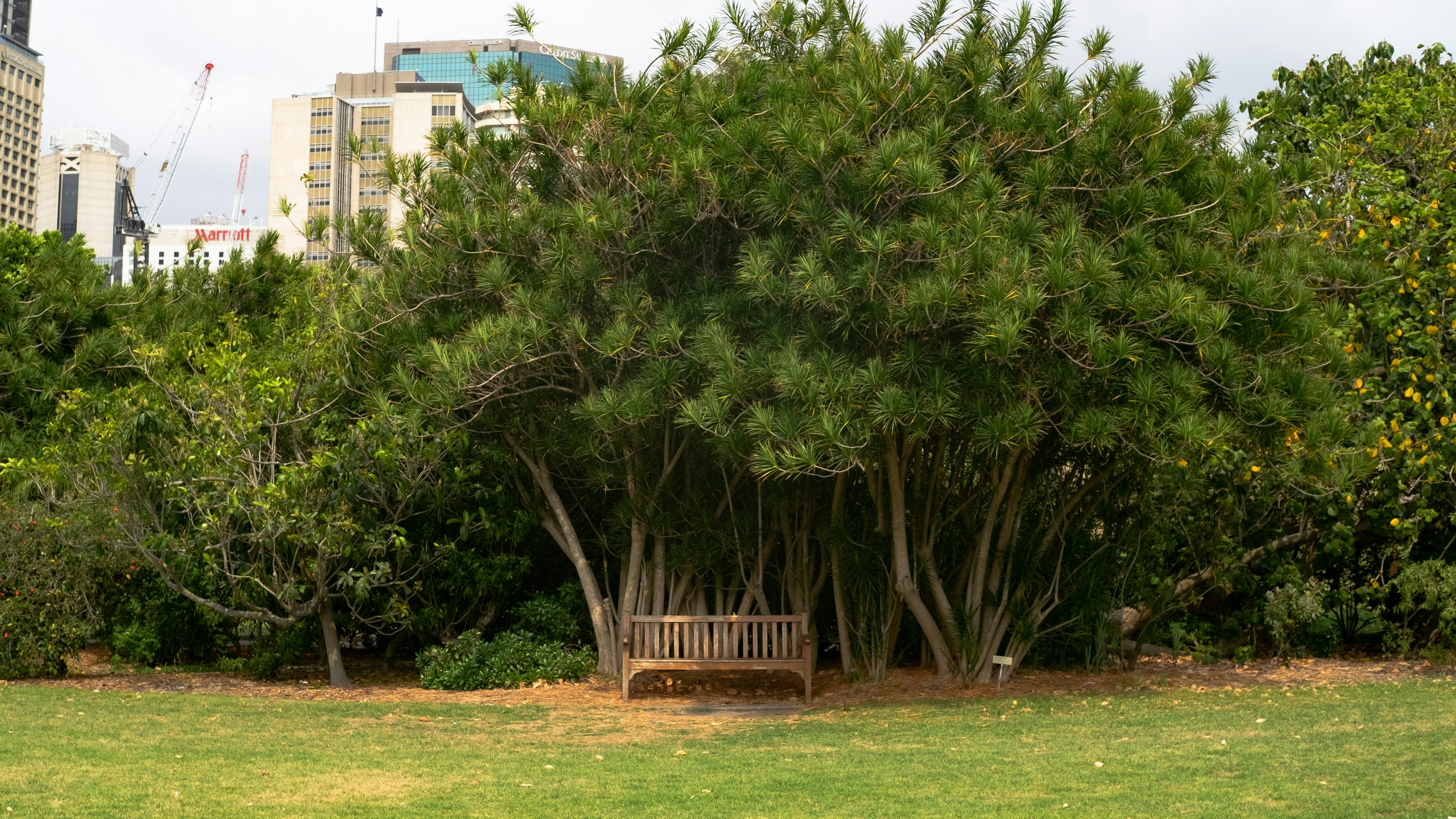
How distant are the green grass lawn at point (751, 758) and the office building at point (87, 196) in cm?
15145

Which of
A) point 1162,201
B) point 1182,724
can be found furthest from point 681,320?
point 1182,724

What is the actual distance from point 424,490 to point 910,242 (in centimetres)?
493

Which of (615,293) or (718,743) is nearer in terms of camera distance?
(718,743)

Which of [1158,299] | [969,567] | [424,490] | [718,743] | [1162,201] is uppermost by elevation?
[1162,201]

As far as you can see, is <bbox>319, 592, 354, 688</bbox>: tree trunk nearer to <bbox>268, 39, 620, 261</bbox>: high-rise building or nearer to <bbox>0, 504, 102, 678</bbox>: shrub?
<bbox>0, 504, 102, 678</bbox>: shrub

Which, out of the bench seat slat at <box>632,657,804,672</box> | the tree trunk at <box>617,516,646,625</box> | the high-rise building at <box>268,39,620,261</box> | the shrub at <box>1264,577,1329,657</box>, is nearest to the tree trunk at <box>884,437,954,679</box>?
the bench seat slat at <box>632,657,804,672</box>

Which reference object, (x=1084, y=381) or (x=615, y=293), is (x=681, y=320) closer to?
(x=615, y=293)

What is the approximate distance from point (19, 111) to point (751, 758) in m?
158

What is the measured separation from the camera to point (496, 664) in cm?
1152

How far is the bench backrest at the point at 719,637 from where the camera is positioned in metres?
10.7

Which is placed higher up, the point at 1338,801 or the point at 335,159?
the point at 335,159

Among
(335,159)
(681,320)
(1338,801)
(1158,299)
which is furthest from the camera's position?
(335,159)

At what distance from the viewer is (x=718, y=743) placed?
329 inches

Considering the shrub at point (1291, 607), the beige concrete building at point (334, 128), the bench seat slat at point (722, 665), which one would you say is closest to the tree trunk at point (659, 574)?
the bench seat slat at point (722, 665)
